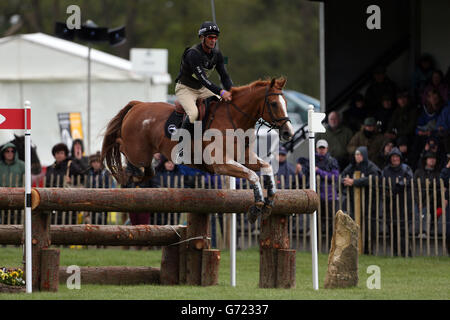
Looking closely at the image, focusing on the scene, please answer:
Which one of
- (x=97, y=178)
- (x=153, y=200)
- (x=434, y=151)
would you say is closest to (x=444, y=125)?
(x=434, y=151)

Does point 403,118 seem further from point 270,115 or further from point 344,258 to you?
point 270,115

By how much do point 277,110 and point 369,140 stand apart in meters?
7.95

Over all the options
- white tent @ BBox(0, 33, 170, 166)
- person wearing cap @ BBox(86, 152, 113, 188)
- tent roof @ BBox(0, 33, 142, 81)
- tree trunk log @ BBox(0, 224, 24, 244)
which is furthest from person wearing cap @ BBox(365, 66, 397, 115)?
tree trunk log @ BBox(0, 224, 24, 244)

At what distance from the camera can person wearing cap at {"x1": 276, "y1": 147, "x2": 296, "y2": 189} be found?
668 inches

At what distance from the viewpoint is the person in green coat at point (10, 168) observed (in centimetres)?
1800

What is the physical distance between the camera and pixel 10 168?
1812 cm

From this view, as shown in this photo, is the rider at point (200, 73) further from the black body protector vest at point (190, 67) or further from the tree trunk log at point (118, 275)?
the tree trunk log at point (118, 275)

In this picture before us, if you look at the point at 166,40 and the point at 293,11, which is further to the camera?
the point at 293,11

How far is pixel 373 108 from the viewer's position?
65.7 ft
